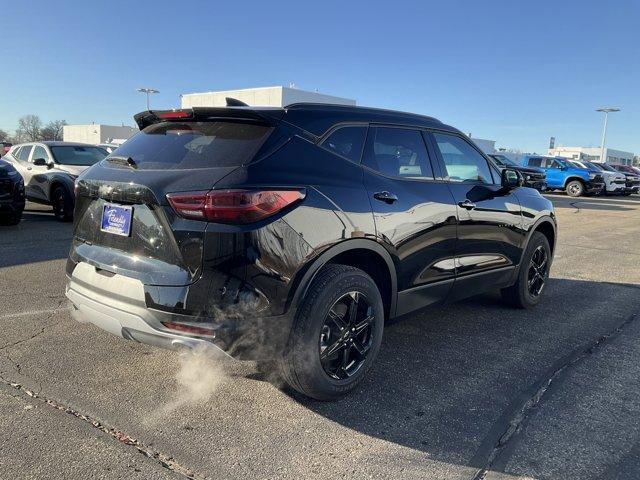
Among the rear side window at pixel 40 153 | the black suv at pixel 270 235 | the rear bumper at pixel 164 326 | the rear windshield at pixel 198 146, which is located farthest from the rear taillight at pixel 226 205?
the rear side window at pixel 40 153

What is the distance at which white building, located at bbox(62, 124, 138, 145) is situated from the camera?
66188 millimetres

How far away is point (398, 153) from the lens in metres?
3.74

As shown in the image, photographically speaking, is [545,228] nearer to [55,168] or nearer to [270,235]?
[270,235]

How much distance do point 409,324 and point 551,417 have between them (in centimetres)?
173

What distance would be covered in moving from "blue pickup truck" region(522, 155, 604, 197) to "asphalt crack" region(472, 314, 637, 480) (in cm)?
2247

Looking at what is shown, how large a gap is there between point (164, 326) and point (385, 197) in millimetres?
1578

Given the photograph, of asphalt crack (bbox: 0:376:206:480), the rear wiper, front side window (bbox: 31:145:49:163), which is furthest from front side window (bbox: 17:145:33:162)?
asphalt crack (bbox: 0:376:206:480)

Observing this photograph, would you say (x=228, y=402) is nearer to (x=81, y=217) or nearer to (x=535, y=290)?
(x=81, y=217)

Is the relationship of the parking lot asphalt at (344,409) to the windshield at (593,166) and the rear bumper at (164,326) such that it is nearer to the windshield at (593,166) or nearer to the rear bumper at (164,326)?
the rear bumper at (164,326)

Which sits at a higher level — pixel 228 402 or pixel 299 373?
pixel 299 373

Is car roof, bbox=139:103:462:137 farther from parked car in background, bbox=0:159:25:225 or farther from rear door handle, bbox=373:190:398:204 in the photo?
parked car in background, bbox=0:159:25:225

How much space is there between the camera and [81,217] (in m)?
3.39

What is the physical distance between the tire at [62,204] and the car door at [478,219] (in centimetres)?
837

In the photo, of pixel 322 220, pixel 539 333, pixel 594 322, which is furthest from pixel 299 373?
pixel 594 322
